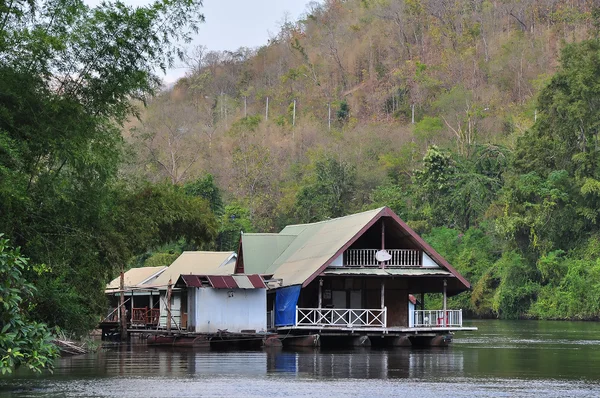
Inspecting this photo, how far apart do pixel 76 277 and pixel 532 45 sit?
10827 centimetres

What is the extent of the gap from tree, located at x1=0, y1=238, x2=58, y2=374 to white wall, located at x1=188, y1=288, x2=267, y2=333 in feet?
67.9

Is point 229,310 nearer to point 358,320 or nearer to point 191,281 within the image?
point 191,281

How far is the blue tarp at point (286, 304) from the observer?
41.0 metres

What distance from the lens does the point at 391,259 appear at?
4131 centimetres

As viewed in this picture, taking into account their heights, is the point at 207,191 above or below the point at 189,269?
above

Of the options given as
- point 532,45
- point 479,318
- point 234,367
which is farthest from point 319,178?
point 234,367

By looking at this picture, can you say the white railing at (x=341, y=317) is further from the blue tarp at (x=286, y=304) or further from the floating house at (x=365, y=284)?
the blue tarp at (x=286, y=304)

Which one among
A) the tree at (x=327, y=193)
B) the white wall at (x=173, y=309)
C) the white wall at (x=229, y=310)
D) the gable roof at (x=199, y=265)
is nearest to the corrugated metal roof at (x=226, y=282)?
the white wall at (x=229, y=310)

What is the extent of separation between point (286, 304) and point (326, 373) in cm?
1304

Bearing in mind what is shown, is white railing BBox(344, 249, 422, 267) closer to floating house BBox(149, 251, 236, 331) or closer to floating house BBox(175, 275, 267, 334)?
floating house BBox(175, 275, 267, 334)

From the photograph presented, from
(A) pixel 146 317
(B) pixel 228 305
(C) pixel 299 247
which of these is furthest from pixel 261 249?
(B) pixel 228 305

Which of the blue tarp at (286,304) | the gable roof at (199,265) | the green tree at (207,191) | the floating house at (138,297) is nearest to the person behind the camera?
the blue tarp at (286,304)

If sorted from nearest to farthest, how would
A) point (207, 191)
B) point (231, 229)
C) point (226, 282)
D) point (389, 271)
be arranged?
point (389, 271) < point (226, 282) < point (207, 191) < point (231, 229)

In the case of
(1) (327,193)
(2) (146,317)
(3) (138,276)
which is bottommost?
(2) (146,317)
